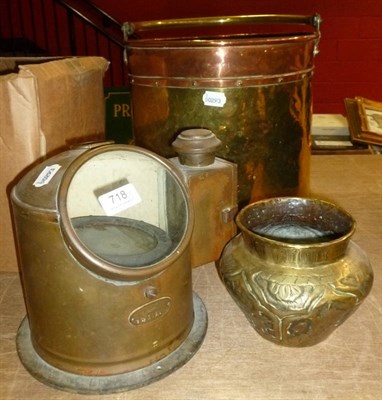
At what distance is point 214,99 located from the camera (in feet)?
3.47

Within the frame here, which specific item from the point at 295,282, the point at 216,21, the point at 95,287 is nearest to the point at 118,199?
the point at 95,287

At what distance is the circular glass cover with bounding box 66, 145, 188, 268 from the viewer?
0.78 m

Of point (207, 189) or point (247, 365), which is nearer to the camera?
point (247, 365)

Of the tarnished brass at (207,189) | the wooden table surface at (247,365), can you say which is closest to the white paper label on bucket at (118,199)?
the tarnished brass at (207,189)

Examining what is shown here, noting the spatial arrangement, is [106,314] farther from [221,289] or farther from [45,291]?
[221,289]

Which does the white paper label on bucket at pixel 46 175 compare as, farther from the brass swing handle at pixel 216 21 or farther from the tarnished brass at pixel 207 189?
the brass swing handle at pixel 216 21

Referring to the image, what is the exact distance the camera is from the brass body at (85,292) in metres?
0.68

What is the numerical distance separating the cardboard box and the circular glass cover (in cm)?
10

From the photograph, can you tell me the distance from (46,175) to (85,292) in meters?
0.17

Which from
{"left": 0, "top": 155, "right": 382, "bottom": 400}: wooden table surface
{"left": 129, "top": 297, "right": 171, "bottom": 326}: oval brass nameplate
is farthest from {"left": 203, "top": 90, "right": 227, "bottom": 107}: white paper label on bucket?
{"left": 129, "top": 297, "right": 171, "bottom": 326}: oval brass nameplate

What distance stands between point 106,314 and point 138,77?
591 millimetres

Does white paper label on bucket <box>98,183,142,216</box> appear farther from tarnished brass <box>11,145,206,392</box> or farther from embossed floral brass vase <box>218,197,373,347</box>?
embossed floral brass vase <box>218,197,373,347</box>

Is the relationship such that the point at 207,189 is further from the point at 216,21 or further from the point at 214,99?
the point at 216,21

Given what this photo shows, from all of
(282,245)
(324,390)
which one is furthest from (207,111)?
(324,390)
